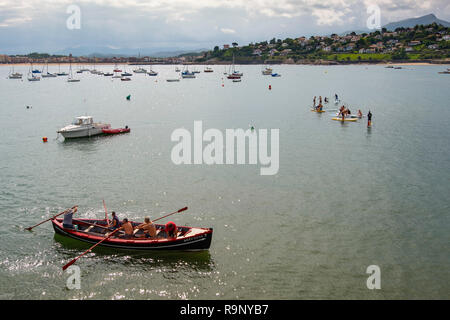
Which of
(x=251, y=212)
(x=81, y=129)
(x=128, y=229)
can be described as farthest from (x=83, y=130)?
(x=251, y=212)

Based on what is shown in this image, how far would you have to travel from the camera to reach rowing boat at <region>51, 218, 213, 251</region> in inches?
928

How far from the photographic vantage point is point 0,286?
21031 mm

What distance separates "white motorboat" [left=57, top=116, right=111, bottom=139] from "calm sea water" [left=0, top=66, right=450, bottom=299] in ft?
7.03

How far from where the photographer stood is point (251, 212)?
2933cm

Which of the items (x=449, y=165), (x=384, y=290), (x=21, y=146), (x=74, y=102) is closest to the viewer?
(x=384, y=290)

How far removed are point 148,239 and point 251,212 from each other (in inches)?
336

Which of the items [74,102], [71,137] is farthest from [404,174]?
[74,102]

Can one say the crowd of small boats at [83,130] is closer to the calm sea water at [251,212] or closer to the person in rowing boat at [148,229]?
the calm sea water at [251,212]

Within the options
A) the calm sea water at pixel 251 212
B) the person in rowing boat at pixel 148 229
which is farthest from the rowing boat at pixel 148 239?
the calm sea water at pixel 251 212

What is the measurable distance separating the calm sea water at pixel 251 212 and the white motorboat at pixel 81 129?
7.03 feet

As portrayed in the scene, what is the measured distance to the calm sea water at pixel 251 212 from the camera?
2106 cm

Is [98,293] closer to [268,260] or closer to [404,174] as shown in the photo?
[268,260]

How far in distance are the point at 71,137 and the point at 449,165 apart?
1915 inches

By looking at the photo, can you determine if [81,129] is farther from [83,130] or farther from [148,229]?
Result: [148,229]
